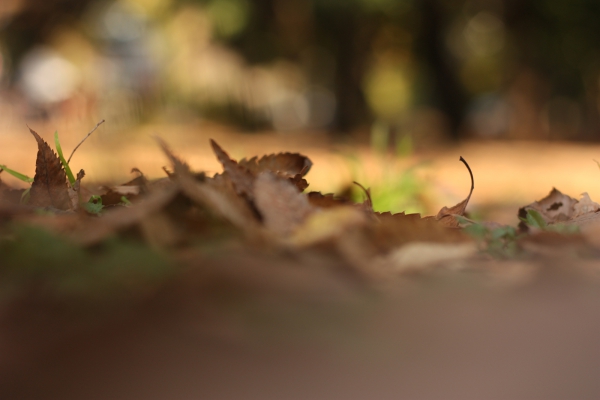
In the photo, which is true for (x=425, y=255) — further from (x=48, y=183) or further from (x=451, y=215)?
(x=48, y=183)

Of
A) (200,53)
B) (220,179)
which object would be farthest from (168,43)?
(220,179)

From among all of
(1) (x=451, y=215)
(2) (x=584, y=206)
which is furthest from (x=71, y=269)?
(2) (x=584, y=206)

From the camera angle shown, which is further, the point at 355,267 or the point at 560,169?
the point at 560,169

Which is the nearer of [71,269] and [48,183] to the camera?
[71,269]

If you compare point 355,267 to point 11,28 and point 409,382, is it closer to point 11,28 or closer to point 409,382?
point 409,382

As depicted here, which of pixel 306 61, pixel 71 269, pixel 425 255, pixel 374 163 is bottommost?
pixel 71 269

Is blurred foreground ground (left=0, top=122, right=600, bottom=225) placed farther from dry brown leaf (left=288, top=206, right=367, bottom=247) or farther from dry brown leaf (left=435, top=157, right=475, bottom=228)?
dry brown leaf (left=435, top=157, right=475, bottom=228)

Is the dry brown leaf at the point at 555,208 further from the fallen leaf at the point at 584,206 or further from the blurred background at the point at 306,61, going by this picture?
the blurred background at the point at 306,61
